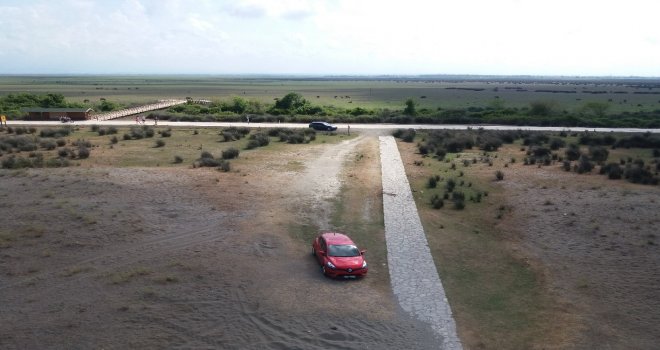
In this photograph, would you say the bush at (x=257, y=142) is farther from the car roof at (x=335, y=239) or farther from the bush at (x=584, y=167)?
the car roof at (x=335, y=239)

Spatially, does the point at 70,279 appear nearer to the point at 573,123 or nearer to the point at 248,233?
the point at 248,233

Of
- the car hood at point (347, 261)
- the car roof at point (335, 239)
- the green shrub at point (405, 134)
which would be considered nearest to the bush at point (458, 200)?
the car roof at point (335, 239)

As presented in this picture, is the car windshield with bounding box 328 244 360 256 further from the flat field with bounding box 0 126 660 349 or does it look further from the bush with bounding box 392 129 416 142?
the bush with bounding box 392 129 416 142

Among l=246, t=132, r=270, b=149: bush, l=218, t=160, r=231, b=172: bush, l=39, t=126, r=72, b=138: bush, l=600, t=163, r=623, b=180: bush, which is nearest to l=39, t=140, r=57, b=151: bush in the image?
l=39, t=126, r=72, b=138: bush

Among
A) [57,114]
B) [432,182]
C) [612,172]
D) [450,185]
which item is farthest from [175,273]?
[57,114]

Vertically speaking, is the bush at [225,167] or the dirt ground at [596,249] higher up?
the bush at [225,167]

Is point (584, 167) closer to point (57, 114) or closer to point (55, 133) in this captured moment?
point (55, 133)
